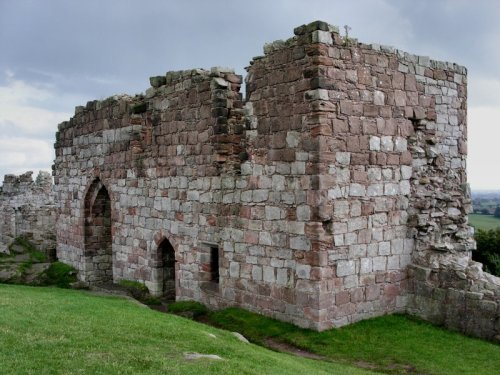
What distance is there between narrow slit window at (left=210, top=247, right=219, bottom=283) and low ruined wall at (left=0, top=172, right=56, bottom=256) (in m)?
13.8

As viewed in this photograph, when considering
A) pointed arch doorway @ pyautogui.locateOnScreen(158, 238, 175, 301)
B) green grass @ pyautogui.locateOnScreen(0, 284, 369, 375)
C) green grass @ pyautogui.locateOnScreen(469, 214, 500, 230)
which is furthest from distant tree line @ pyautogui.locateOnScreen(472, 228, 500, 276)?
green grass @ pyautogui.locateOnScreen(469, 214, 500, 230)

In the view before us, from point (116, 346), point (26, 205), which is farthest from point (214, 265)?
point (26, 205)

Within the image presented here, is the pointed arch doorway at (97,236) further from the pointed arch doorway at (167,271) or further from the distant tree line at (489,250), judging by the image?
the distant tree line at (489,250)

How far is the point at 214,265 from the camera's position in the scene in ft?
48.9

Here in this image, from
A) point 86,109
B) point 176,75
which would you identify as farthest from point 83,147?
point 176,75

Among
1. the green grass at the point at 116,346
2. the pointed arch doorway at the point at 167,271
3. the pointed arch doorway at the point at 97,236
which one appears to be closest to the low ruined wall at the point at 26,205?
the pointed arch doorway at the point at 97,236

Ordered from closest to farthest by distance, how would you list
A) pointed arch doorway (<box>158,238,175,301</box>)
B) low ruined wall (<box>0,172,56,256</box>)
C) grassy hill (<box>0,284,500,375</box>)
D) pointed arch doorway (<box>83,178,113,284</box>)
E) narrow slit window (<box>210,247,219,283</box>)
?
1. grassy hill (<box>0,284,500,375</box>)
2. narrow slit window (<box>210,247,219,283</box>)
3. pointed arch doorway (<box>158,238,175,301</box>)
4. pointed arch doorway (<box>83,178,113,284</box>)
5. low ruined wall (<box>0,172,56,256</box>)

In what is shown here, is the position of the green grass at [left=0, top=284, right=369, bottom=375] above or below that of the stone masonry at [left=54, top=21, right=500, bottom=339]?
below

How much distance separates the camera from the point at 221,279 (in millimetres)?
14062

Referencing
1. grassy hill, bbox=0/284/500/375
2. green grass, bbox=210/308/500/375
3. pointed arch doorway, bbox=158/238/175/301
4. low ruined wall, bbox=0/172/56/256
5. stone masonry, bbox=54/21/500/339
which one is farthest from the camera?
low ruined wall, bbox=0/172/56/256

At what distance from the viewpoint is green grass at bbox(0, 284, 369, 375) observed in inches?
305

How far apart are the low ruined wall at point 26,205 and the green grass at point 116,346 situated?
1639 centimetres

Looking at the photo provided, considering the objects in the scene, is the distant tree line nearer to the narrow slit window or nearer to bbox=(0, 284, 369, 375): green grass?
the narrow slit window

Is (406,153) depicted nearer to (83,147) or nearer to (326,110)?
(326,110)
